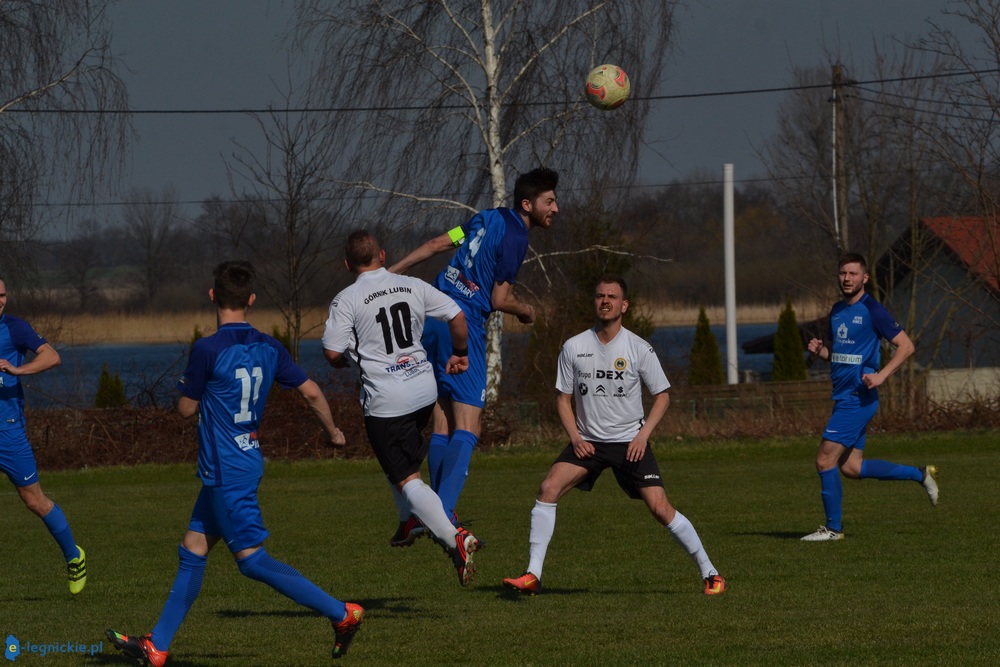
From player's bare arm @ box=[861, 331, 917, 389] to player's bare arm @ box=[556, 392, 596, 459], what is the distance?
3.06 meters

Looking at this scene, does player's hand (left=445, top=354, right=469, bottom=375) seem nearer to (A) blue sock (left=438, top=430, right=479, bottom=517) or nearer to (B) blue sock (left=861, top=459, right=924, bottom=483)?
(A) blue sock (left=438, top=430, right=479, bottom=517)

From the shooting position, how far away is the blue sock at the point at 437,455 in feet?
27.2

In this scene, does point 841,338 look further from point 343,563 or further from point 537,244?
point 537,244

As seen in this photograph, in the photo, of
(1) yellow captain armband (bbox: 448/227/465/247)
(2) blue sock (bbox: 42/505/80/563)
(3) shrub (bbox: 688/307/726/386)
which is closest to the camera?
→ (1) yellow captain armband (bbox: 448/227/465/247)

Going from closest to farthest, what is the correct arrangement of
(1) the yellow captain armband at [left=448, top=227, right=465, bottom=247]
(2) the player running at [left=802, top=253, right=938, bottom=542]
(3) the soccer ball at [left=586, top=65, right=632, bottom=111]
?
(1) the yellow captain armband at [left=448, top=227, right=465, bottom=247]
(2) the player running at [left=802, top=253, right=938, bottom=542]
(3) the soccer ball at [left=586, top=65, right=632, bottom=111]

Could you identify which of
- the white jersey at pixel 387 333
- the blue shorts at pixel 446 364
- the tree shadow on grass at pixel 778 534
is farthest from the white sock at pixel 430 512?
the tree shadow on grass at pixel 778 534

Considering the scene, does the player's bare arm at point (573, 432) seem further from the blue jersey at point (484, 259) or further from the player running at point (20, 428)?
the player running at point (20, 428)

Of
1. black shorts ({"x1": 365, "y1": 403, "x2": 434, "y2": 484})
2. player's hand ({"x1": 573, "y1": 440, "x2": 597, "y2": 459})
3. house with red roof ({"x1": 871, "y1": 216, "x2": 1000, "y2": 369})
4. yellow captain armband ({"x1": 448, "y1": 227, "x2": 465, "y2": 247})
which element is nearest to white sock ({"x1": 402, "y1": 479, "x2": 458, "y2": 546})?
black shorts ({"x1": 365, "y1": 403, "x2": 434, "y2": 484})

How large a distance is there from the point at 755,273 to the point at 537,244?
30019 mm

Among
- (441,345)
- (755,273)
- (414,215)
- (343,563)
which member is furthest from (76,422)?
(755,273)

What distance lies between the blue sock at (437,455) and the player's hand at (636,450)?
52.6 inches

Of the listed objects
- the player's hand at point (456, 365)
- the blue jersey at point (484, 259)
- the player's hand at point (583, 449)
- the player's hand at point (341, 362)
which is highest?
the blue jersey at point (484, 259)

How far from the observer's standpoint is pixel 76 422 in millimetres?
21578

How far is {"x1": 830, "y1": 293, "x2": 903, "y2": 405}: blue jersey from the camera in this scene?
33.2 ft
